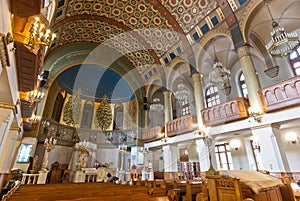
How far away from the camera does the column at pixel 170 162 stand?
10469 millimetres

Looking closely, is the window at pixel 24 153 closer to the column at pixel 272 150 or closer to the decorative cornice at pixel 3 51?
the decorative cornice at pixel 3 51

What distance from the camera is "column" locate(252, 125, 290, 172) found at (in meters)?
6.13

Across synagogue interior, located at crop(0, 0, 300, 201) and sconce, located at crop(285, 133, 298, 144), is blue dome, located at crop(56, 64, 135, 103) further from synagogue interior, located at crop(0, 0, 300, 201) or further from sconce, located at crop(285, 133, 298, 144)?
sconce, located at crop(285, 133, 298, 144)

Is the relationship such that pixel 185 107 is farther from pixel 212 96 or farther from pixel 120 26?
pixel 120 26

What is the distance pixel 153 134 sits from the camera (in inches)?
493

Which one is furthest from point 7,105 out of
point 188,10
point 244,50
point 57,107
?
point 188,10

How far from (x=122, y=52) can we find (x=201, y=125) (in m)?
9.78

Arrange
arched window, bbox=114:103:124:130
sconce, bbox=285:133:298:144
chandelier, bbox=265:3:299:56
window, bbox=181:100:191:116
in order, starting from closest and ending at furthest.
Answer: chandelier, bbox=265:3:299:56, sconce, bbox=285:133:298:144, window, bbox=181:100:191:116, arched window, bbox=114:103:124:130

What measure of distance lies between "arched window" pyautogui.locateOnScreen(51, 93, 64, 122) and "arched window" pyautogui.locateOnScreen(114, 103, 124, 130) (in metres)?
4.84

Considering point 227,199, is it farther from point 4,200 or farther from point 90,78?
point 90,78

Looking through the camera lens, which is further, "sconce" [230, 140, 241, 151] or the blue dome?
the blue dome

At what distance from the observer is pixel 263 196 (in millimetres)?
3473

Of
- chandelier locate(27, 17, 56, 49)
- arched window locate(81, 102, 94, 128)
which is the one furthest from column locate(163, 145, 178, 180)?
chandelier locate(27, 17, 56, 49)

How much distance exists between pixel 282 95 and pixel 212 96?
19.5 feet
